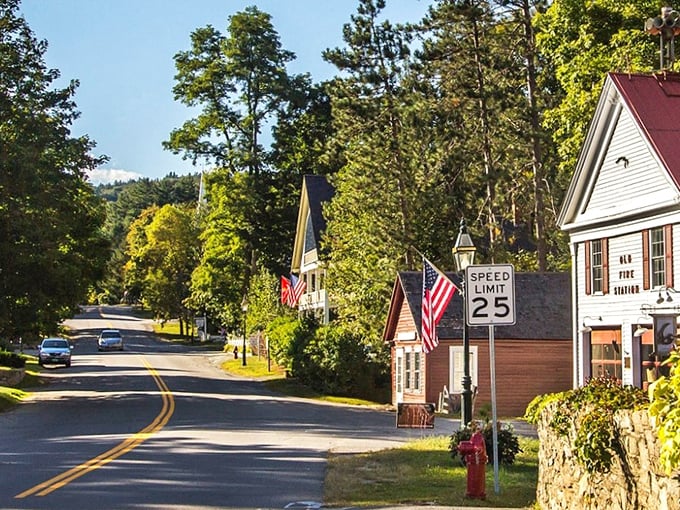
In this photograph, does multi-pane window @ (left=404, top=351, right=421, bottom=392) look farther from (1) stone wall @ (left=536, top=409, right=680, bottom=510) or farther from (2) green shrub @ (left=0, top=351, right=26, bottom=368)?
(1) stone wall @ (left=536, top=409, right=680, bottom=510)

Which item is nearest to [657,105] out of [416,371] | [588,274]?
[588,274]

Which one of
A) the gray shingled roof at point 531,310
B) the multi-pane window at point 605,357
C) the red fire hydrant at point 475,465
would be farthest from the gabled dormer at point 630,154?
the red fire hydrant at point 475,465

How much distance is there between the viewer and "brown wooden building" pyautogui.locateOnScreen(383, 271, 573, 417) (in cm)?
3912

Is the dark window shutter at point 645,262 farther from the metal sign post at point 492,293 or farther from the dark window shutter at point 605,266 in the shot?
the metal sign post at point 492,293

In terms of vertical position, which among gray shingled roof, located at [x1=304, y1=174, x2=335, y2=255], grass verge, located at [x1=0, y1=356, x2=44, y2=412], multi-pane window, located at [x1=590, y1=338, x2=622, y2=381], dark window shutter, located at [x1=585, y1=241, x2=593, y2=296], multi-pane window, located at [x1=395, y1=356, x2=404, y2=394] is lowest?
grass verge, located at [x1=0, y1=356, x2=44, y2=412]

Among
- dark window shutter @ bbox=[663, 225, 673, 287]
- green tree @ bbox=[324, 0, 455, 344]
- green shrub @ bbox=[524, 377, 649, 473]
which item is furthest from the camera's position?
green tree @ bbox=[324, 0, 455, 344]

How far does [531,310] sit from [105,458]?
74.1 feet

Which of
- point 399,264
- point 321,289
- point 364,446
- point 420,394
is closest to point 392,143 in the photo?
point 399,264

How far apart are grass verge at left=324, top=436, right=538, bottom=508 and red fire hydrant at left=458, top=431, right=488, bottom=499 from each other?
0.14 m

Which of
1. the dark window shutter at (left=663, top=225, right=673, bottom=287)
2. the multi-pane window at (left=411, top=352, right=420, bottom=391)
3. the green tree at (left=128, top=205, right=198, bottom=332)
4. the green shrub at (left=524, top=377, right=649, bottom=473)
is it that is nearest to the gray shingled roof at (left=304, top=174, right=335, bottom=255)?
the multi-pane window at (left=411, top=352, right=420, bottom=391)

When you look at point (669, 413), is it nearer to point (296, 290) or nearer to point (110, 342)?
point (296, 290)

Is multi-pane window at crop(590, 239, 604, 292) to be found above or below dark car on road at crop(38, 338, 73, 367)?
above

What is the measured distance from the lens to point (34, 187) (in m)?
40.2

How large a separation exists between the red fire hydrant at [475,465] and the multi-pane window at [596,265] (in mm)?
17897
